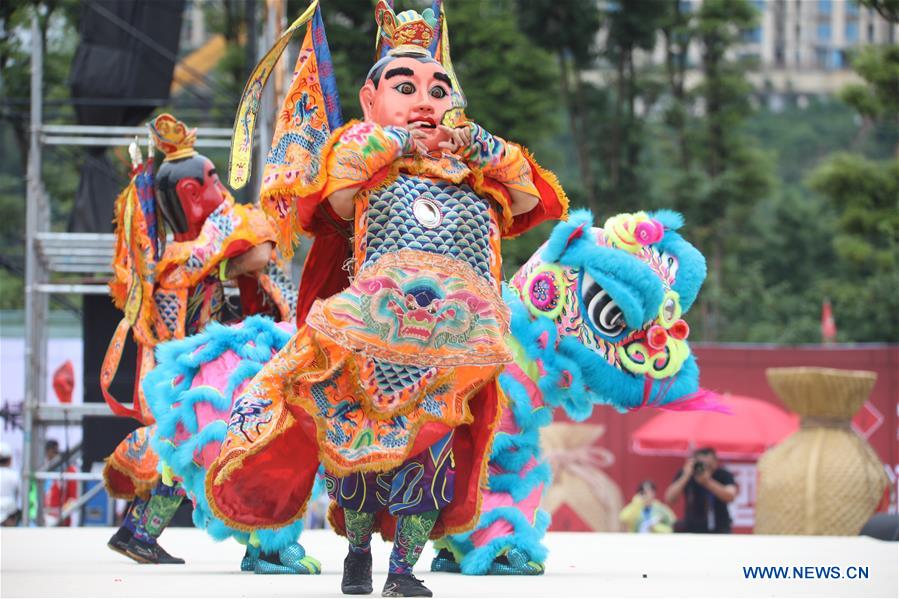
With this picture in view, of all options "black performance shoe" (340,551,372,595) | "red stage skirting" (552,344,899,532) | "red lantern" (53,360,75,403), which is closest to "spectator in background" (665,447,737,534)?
"red stage skirting" (552,344,899,532)

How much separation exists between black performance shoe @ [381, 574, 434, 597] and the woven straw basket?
514cm

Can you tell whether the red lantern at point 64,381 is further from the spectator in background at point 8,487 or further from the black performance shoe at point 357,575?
the black performance shoe at point 357,575

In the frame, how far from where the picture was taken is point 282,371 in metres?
4.44

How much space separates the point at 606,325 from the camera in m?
5.87

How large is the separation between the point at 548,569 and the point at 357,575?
1416mm

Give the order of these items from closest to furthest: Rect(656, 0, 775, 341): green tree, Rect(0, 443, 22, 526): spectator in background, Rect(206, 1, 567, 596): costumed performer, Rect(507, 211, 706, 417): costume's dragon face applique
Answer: Rect(206, 1, 567, 596): costumed performer < Rect(507, 211, 706, 417): costume's dragon face applique < Rect(0, 443, 22, 526): spectator in background < Rect(656, 0, 775, 341): green tree

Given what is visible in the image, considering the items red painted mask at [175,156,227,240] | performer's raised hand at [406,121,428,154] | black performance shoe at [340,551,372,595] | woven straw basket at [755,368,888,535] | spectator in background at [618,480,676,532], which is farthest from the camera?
spectator in background at [618,480,676,532]

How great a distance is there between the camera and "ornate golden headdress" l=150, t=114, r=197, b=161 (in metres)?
6.41

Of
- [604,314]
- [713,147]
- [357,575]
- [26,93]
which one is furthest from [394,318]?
[713,147]

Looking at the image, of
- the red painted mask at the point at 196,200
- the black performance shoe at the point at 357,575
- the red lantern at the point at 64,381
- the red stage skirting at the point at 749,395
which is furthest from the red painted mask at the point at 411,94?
the red lantern at the point at 64,381

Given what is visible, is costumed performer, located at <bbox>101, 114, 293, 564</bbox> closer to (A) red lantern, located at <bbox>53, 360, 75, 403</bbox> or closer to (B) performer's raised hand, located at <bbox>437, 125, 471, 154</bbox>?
(B) performer's raised hand, located at <bbox>437, 125, 471, 154</bbox>

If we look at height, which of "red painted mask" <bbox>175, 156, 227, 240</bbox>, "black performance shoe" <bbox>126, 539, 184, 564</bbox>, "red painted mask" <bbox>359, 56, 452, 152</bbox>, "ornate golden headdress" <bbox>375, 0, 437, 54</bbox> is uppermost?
"ornate golden headdress" <bbox>375, 0, 437, 54</bbox>

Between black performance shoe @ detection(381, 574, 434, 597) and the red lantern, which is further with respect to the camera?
the red lantern

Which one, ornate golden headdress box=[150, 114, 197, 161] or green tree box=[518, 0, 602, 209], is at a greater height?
green tree box=[518, 0, 602, 209]
